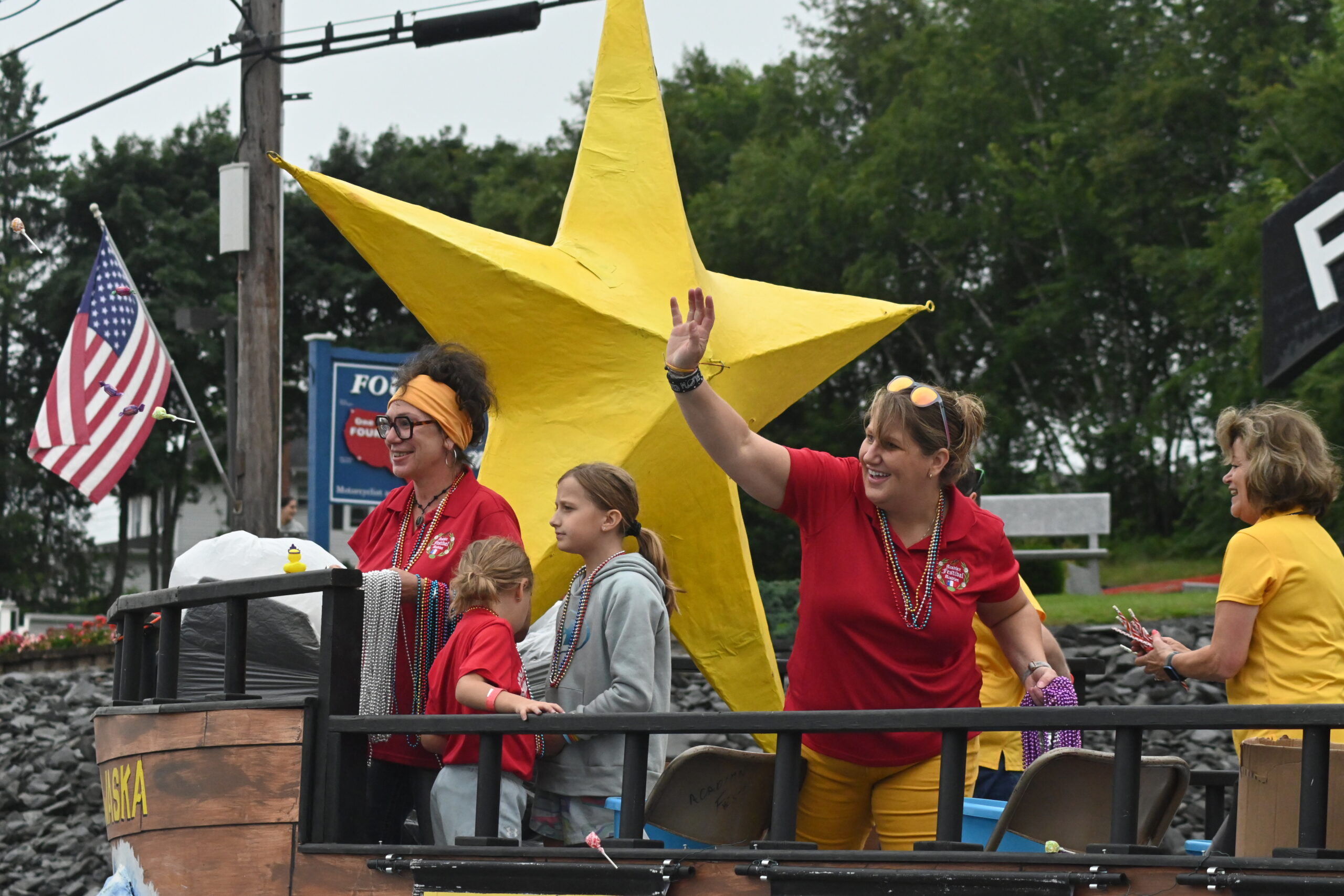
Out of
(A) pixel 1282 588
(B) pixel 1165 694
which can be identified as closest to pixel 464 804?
(A) pixel 1282 588

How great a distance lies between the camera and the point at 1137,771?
9.86 ft

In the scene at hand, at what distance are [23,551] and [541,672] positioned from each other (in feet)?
125

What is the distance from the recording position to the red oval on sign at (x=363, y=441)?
40.9ft

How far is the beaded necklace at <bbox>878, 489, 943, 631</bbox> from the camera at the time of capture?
11.5ft

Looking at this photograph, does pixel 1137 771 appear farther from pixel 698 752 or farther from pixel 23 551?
pixel 23 551

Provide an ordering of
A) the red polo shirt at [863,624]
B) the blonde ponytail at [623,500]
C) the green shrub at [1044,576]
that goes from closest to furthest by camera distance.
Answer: the red polo shirt at [863,624]
the blonde ponytail at [623,500]
the green shrub at [1044,576]

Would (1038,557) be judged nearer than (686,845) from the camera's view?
No

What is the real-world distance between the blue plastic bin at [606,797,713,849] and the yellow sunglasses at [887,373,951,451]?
1163mm

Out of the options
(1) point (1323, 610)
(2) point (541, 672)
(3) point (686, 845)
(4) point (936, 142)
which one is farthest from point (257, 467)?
(4) point (936, 142)

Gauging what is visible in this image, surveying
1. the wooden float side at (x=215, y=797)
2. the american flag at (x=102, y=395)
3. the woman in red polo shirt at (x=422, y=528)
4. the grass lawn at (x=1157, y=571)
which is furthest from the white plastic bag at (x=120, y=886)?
the grass lawn at (x=1157, y=571)

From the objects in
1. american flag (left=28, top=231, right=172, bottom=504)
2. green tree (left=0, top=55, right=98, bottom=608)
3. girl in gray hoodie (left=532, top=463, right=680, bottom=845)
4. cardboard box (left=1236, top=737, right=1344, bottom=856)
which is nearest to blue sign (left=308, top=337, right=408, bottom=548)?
american flag (left=28, top=231, right=172, bottom=504)

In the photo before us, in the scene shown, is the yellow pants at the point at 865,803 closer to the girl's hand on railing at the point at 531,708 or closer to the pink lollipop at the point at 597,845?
the pink lollipop at the point at 597,845

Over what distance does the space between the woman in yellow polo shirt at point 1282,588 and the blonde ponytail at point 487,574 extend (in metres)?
1.68

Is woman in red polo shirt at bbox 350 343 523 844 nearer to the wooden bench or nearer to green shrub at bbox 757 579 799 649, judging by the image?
green shrub at bbox 757 579 799 649
